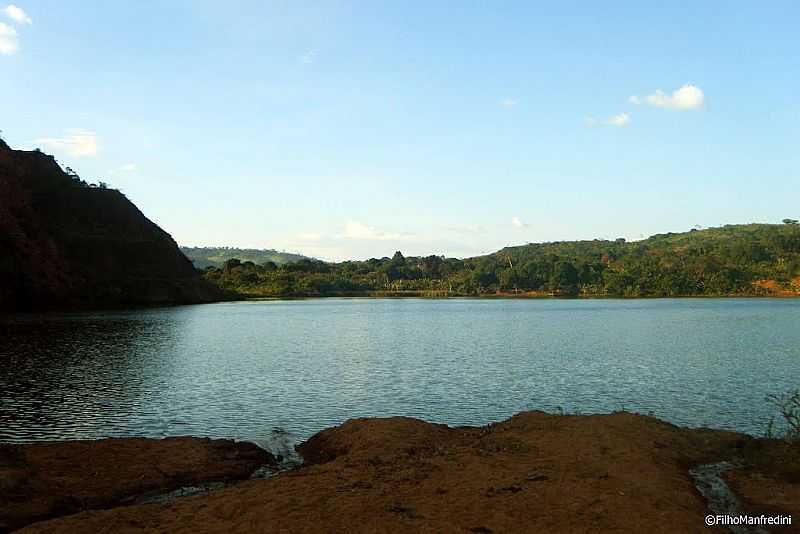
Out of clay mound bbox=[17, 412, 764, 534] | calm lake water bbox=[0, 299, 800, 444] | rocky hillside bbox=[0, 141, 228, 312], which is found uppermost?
rocky hillside bbox=[0, 141, 228, 312]

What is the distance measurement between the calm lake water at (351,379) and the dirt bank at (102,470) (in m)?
3.86

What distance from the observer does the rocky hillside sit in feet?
359

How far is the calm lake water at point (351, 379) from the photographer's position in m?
29.0

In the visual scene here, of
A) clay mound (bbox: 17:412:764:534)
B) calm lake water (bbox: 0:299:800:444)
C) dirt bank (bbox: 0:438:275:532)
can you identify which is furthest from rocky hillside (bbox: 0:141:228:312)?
clay mound (bbox: 17:412:764:534)

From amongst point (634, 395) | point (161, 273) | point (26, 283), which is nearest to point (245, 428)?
point (634, 395)

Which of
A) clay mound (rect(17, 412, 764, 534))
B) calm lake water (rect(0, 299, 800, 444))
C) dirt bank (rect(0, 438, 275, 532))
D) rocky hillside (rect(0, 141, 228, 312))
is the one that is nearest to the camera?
clay mound (rect(17, 412, 764, 534))

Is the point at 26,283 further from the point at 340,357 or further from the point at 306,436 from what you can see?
the point at 306,436

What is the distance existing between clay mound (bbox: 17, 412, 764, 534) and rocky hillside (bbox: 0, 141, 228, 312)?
355ft

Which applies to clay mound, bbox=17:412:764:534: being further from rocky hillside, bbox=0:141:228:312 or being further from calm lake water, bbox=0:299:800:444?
rocky hillside, bbox=0:141:228:312

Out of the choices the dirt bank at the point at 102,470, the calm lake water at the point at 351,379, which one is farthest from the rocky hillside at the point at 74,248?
the dirt bank at the point at 102,470

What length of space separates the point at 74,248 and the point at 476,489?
141 meters

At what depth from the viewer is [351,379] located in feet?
138

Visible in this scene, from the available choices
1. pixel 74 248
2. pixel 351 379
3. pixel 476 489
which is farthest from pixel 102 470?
pixel 74 248

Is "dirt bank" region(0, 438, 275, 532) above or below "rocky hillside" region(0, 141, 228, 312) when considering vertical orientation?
below
